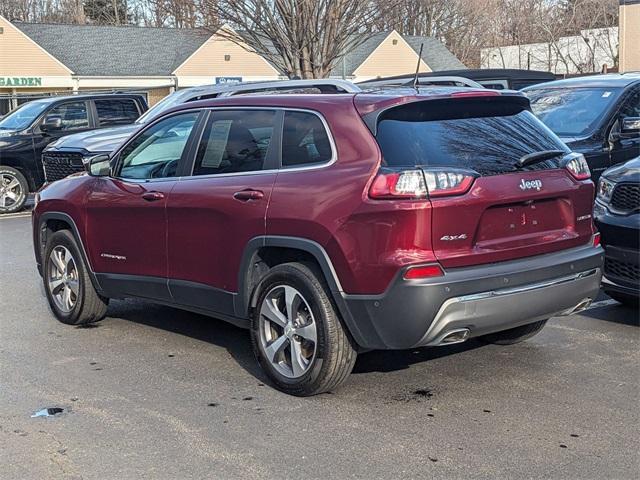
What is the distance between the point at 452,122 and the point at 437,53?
4903 cm

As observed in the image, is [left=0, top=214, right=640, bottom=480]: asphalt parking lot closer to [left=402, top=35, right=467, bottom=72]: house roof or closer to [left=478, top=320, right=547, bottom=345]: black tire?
[left=478, top=320, right=547, bottom=345]: black tire

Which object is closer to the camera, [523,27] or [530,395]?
[530,395]

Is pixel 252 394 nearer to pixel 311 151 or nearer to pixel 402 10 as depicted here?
pixel 311 151

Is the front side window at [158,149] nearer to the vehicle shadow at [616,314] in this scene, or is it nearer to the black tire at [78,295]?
the black tire at [78,295]

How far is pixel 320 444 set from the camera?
454 centimetres

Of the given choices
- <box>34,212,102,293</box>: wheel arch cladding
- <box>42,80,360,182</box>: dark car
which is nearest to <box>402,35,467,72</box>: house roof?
<box>42,80,360,182</box>: dark car

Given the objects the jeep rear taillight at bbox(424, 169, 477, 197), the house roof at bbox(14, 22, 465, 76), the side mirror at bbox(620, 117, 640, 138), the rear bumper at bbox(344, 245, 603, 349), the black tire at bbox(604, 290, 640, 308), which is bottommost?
the black tire at bbox(604, 290, 640, 308)

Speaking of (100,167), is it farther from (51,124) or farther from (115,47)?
(115,47)

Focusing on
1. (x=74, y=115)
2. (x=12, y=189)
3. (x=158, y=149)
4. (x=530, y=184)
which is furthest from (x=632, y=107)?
(x=12, y=189)

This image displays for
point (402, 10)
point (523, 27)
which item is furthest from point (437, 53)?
point (402, 10)

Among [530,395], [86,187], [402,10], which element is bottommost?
[530,395]

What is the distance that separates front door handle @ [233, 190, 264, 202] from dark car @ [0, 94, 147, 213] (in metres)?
10.9

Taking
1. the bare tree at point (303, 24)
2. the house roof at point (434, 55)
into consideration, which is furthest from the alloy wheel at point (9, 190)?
the house roof at point (434, 55)

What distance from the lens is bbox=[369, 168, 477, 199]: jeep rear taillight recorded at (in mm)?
4695
